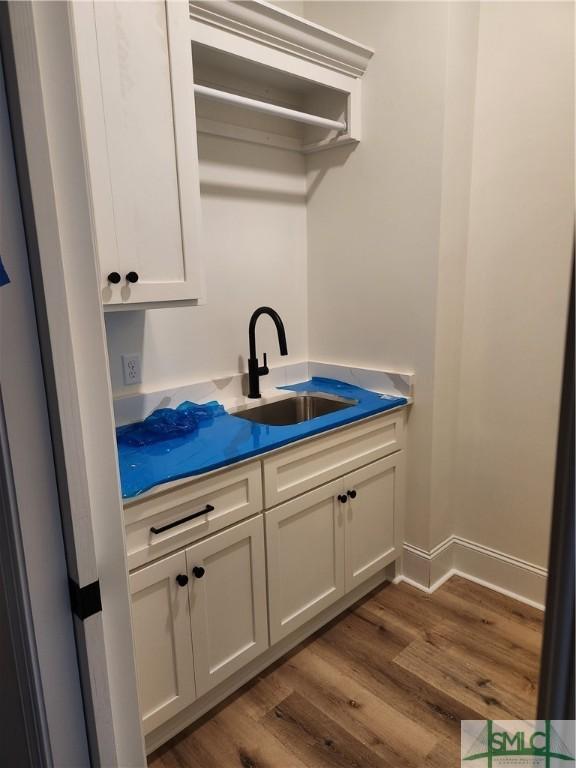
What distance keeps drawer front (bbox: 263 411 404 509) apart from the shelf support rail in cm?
123

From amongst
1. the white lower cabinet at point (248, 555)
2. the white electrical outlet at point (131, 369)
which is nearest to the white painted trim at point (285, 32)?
the white electrical outlet at point (131, 369)

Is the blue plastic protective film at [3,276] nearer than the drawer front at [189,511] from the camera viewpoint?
Yes

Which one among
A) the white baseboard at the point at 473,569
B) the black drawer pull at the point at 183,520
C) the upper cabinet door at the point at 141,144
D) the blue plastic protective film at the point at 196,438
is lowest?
the white baseboard at the point at 473,569

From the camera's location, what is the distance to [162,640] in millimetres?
1470

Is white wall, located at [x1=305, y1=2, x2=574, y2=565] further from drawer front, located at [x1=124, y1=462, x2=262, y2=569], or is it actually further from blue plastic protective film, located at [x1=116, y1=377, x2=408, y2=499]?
drawer front, located at [x1=124, y1=462, x2=262, y2=569]

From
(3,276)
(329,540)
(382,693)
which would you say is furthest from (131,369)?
(382,693)

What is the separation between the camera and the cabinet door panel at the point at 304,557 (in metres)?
1.78

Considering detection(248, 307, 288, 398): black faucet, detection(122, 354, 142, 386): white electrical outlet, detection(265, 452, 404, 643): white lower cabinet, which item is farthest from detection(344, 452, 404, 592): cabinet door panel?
detection(122, 354, 142, 386): white electrical outlet

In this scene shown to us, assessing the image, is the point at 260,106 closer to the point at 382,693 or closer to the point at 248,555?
the point at 248,555

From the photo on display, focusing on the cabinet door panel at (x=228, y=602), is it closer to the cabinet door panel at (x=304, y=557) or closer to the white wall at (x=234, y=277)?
the cabinet door panel at (x=304, y=557)

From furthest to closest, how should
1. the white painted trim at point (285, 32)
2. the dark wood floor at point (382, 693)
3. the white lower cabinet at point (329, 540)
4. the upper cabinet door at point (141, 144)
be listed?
the white lower cabinet at point (329, 540) → the white painted trim at point (285, 32) → the dark wood floor at point (382, 693) → the upper cabinet door at point (141, 144)

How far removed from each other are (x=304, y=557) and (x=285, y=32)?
193 centimetres

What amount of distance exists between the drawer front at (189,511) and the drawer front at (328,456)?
9cm

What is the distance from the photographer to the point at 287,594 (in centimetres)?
184
